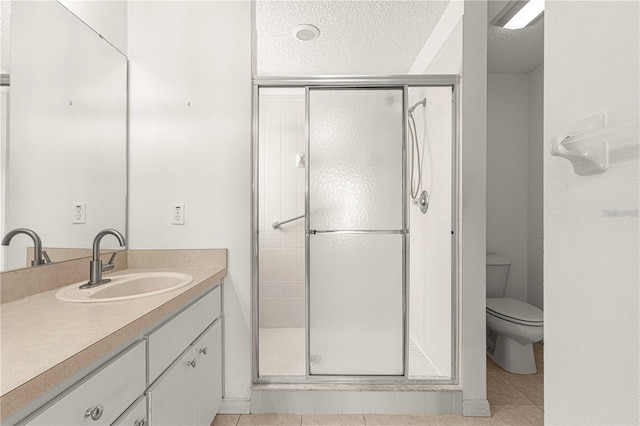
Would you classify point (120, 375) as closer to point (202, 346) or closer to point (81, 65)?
point (202, 346)

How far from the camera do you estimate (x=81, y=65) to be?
1525 mm

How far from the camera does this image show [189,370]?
133cm

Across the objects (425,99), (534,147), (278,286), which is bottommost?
(278,286)

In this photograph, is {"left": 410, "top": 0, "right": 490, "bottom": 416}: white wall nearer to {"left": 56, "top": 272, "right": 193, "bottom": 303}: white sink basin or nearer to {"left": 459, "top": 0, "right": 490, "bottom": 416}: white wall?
{"left": 459, "top": 0, "right": 490, "bottom": 416}: white wall

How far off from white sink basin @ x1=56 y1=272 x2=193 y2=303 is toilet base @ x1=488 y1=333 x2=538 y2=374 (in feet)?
7.58

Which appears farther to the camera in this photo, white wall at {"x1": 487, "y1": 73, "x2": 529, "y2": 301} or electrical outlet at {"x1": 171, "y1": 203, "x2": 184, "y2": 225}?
white wall at {"x1": 487, "y1": 73, "x2": 529, "y2": 301}

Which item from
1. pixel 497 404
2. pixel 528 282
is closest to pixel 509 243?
pixel 528 282

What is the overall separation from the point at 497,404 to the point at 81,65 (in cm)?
299

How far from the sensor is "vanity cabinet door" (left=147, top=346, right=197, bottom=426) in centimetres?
107

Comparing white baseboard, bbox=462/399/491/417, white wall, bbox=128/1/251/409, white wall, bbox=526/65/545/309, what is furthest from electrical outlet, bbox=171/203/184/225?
white wall, bbox=526/65/545/309

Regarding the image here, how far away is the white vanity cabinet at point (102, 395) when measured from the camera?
677 millimetres
